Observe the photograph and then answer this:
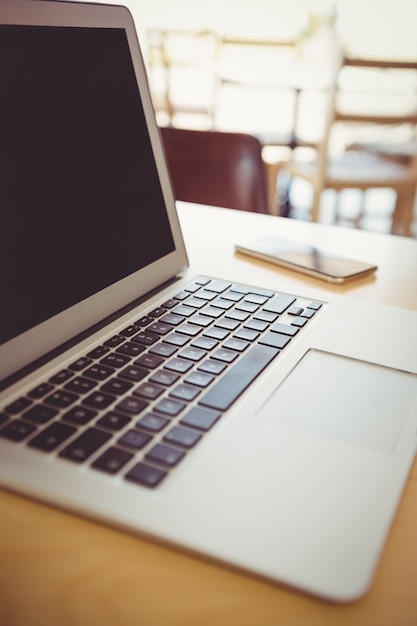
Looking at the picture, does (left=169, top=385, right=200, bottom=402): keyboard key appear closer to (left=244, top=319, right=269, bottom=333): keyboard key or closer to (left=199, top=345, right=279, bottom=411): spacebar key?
(left=199, top=345, right=279, bottom=411): spacebar key

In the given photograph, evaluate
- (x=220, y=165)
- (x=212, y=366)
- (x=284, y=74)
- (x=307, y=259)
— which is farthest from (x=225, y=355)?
(x=284, y=74)

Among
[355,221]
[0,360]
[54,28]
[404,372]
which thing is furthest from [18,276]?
[355,221]

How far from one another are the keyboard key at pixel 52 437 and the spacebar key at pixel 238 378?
0.10 meters

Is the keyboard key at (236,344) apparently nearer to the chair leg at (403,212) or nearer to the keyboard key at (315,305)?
the keyboard key at (315,305)

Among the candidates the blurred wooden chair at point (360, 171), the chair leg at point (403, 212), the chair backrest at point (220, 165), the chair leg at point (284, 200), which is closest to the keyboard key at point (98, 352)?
the chair backrest at point (220, 165)

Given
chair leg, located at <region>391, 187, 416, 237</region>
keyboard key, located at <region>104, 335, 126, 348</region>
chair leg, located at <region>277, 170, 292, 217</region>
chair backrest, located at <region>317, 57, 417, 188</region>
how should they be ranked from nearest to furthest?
keyboard key, located at <region>104, 335, 126, 348</region>
chair backrest, located at <region>317, 57, 417, 188</region>
chair leg, located at <region>391, 187, 416, 237</region>
chair leg, located at <region>277, 170, 292, 217</region>

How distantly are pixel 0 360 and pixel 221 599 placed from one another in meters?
0.24

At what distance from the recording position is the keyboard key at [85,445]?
0.34 metres

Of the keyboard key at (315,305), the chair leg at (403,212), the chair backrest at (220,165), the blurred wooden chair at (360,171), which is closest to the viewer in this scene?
the keyboard key at (315,305)

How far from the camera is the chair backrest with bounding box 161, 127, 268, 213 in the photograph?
1.18 meters

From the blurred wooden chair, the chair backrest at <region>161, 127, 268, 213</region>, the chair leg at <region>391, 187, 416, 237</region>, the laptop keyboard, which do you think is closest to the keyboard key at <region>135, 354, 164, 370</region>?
the laptop keyboard

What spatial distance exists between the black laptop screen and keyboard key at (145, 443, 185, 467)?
16 centimetres

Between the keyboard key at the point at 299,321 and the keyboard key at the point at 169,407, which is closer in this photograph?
the keyboard key at the point at 169,407

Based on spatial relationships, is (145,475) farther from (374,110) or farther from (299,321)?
(374,110)
